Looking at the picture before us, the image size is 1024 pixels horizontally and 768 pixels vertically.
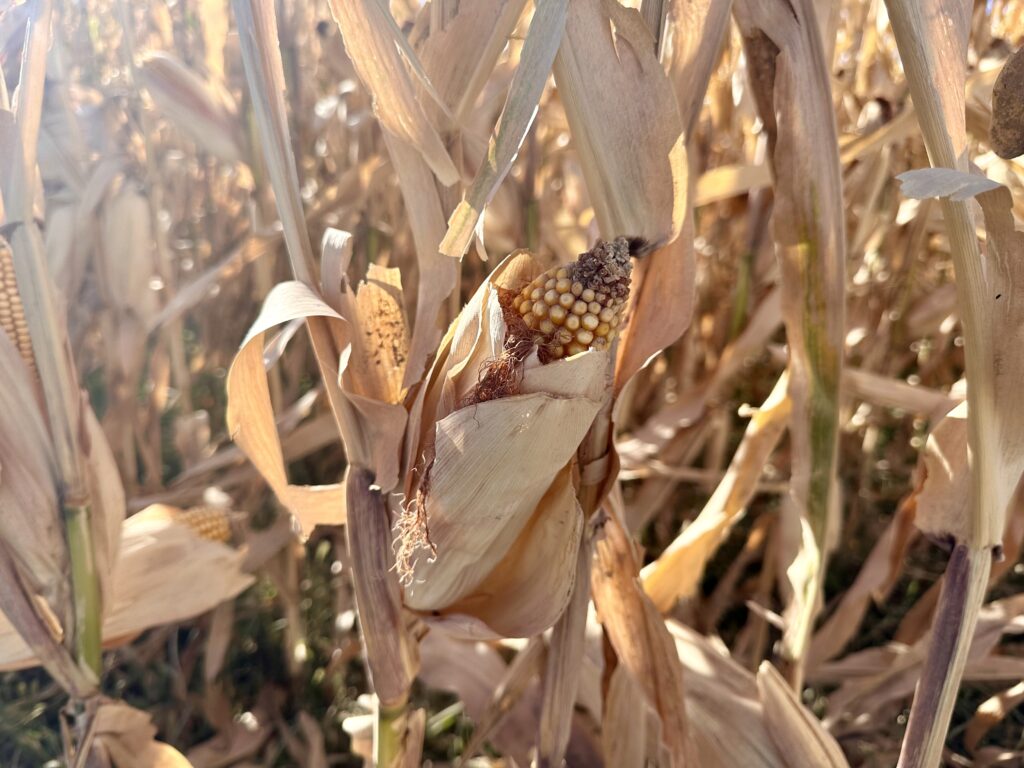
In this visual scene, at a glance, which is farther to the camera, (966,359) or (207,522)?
(207,522)

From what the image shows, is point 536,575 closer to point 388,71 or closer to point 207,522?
point 388,71

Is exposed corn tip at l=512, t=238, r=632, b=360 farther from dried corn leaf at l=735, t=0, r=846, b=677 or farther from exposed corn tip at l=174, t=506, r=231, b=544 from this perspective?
exposed corn tip at l=174, t=506, r=231, b=544

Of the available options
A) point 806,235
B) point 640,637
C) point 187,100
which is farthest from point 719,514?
point 187,100

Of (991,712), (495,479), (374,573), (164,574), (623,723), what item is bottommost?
(991,712)

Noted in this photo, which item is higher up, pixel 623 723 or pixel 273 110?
pixel 273 110

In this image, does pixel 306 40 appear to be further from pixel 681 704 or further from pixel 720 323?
pixel 681 704

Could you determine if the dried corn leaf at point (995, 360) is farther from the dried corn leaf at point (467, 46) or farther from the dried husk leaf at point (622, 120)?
the dried corn leaf at point (467, 46)
